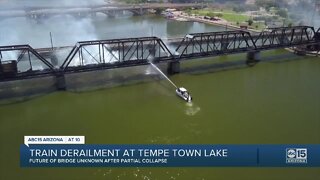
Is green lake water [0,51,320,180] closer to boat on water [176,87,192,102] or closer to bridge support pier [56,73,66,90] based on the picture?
boat on water [176,87,192,102]

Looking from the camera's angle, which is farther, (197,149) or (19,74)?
(19,74)

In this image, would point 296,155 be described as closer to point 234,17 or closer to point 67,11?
point 234,17

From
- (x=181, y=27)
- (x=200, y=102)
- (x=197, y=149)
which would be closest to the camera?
(x=197, y=149)

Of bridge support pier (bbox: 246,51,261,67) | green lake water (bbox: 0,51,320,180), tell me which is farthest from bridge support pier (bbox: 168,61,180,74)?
bridge support pier (bbox: 246,51,261,67)
